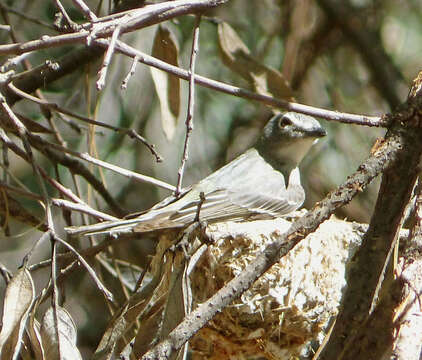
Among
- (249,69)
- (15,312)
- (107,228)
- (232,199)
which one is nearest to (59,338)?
(15,312)

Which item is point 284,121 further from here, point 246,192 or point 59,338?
point 59,338

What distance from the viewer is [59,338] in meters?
2.44

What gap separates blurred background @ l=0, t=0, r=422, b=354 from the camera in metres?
4.94

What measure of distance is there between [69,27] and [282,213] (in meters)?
1.86

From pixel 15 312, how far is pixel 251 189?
1.89 meters

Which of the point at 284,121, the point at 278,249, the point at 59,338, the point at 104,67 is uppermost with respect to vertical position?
the point at 284,121

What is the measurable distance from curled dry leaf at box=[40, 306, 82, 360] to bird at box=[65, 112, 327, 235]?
2.01 feet

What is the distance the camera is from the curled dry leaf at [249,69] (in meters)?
4.13

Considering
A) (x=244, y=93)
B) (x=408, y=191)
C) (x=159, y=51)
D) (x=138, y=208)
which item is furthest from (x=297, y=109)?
(x=138, y=208)

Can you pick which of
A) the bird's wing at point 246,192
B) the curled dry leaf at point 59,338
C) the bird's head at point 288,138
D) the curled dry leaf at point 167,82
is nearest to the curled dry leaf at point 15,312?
the curled dry leaf at point 59,338

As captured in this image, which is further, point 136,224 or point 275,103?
point 136,224

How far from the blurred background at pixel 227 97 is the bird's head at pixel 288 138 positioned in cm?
50

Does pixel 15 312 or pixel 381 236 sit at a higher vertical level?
pixel 381 236

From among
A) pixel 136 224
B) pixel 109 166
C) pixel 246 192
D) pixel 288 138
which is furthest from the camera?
pixel 288 138
